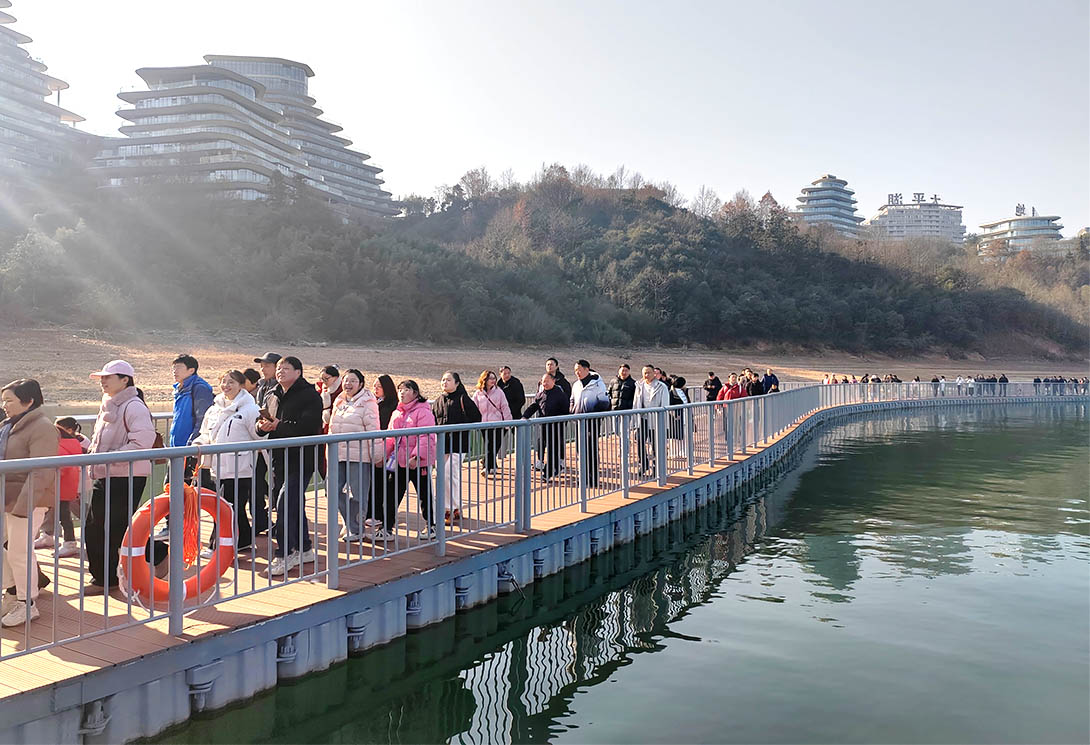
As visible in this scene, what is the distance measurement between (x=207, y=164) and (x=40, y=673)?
303ft

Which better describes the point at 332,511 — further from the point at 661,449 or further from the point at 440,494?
the point at 661,449

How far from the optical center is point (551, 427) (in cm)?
984

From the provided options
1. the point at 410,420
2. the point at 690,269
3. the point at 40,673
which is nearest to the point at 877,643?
the point at 410,420

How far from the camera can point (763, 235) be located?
303ft

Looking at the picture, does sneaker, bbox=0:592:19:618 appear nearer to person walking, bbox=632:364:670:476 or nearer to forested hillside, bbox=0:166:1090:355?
person walking, bbox=632:364:670:476

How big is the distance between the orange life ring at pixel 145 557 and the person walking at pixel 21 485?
1.88ft

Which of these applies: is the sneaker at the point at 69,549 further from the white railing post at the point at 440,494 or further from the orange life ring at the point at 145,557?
the white railing post at the point at 440,494

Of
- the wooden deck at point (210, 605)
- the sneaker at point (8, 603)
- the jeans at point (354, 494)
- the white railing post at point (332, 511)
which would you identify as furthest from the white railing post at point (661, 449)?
the sneaker at point (8, 603)

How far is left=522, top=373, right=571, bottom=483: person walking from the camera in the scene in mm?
9891

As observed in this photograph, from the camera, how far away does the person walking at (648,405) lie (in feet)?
41.1

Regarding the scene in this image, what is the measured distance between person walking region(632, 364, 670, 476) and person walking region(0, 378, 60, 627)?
7.83 meters

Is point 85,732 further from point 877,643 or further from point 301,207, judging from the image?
point 301,207

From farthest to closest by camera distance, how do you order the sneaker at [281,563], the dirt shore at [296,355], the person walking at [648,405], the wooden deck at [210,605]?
the dirt shore at [296,355] → the person walking at [648,405] → the sneaker at [281,563] → the wooden deck at [210,605]

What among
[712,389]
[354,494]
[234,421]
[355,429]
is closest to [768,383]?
[712,389]
